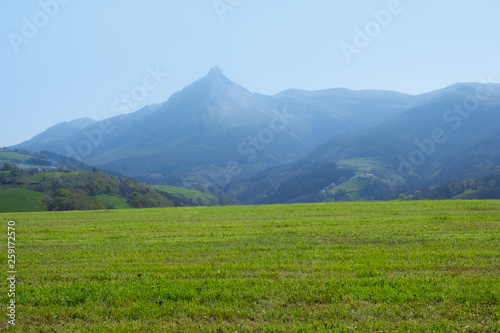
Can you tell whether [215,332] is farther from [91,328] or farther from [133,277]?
[133,277]

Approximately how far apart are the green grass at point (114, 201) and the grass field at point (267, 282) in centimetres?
7754

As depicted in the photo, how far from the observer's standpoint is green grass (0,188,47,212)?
70.4m

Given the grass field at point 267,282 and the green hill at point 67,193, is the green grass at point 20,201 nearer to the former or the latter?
the green hill at point 67,193

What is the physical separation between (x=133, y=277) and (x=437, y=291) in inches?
312

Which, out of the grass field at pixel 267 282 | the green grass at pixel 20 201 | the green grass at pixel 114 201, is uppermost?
the grass field at pixel 267 282

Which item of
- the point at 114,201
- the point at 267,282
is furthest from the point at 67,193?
the point at 267,282

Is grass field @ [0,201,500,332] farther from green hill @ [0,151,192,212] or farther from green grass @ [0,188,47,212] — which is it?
green hill @ [0,151,192,212]

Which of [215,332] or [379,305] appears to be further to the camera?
[379,305]

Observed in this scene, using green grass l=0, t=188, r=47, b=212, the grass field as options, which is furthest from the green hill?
the grass field

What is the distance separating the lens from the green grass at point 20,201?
2773 inches

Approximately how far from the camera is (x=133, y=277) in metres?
10.3

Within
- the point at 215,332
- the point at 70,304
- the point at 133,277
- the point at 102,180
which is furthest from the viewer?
the point at 102,180

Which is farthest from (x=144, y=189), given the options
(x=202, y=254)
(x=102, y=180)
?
(x=202, y=254)

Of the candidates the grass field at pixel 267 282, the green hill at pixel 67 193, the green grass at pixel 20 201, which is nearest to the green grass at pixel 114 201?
the green hill at pixel 67 193
